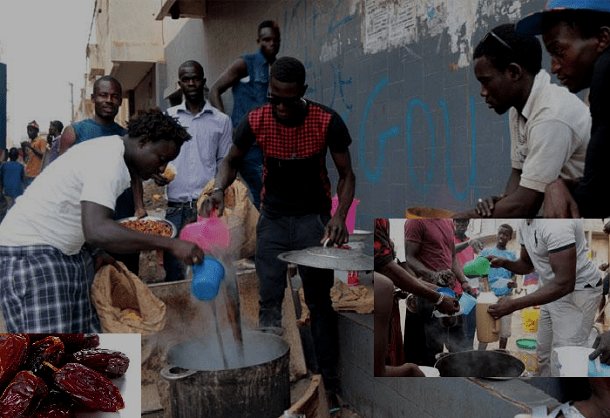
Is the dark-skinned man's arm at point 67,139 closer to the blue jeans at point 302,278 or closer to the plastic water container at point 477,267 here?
the blue jeans at point 302,278

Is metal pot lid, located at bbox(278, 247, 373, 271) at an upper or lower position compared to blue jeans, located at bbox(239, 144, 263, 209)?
lower

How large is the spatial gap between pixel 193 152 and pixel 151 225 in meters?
0.75

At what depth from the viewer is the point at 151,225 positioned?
13.5ft

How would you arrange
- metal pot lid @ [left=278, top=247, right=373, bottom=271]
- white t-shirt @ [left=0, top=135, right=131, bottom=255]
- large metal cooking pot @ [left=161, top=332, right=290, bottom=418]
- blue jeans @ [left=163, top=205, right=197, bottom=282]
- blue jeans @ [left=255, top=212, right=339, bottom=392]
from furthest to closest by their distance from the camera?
blue jeans @ [left=163, top=205, right=197, bottom=282]
blue jeans @ [left=255, top=212, right=339, bottom=392]
large metal cooking pot @ [left=161, top=332, right=290, bottom=418]
metal pot lid @ [left=278, top=247, right=373, bottom=271]
white t-shirt @ [left=0, top=135, right=131, bottom=255]

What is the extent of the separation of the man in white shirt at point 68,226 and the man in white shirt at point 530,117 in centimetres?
126

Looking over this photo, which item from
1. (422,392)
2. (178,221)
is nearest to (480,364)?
(422,392)

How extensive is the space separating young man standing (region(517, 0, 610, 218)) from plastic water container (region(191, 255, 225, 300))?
127 centimetres

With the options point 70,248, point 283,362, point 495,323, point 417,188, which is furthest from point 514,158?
point 417,188

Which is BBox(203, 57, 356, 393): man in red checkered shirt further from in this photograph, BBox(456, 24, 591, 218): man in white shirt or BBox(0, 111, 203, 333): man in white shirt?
BBox(456, 24, 591, 218): man in white shirt

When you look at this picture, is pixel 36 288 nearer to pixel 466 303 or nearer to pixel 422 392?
pixel 466 303

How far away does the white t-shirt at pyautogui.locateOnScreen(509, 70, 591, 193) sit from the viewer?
2186 mm

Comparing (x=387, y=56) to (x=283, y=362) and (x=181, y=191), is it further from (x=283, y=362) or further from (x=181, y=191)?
(x=283, y=362)

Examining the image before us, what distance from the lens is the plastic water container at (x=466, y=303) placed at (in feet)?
6.23

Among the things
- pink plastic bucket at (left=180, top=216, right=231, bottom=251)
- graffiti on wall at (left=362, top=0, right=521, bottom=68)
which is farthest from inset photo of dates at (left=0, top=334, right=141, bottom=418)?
graffiti on wall at (left=362, top=0, right=521, bottom=68)
